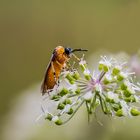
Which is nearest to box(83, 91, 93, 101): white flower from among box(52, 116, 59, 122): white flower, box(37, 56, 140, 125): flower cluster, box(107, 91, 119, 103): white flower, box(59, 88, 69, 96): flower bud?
box(37, 56, 140, 125): flower cluster

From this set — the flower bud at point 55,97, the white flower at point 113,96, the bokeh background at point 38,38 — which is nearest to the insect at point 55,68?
the flower bud at point 55,97

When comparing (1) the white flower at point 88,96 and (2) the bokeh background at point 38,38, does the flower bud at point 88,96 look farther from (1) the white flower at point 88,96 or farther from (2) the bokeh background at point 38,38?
(2) the bokeh background at point 38,38

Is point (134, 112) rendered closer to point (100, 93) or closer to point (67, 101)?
point (100, 93)

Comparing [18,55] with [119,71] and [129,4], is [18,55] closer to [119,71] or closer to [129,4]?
[129,4]

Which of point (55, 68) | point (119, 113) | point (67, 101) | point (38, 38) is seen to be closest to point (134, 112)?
point (119, 113)

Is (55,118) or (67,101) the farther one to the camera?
(55,118)

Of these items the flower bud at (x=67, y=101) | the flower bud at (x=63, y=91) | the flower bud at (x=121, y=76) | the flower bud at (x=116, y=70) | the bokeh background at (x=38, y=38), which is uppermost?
the flower bud at (x=116, y=70)
